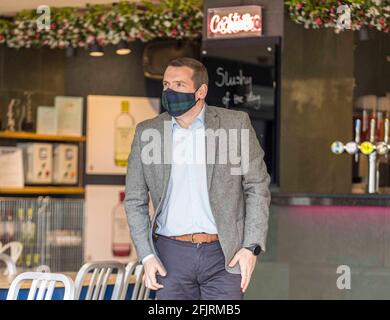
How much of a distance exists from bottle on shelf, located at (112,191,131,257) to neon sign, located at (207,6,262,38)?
11.2 ft

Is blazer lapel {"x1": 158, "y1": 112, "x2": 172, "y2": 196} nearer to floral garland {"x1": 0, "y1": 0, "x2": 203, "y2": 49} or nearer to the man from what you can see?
the man

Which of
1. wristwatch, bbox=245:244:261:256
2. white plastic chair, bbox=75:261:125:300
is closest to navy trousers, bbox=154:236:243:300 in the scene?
wristwatch, bbox=245:244:261:256

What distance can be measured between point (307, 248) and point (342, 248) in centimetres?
26

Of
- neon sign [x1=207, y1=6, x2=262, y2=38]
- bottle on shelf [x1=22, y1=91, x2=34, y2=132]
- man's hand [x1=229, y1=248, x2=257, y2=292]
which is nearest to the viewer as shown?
man's hand [x1=229, y1=248, x2=257, y2=292]

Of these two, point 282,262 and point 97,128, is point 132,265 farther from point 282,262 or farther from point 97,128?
point 97,128

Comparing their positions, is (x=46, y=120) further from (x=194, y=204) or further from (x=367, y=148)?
(x=194, y=204)

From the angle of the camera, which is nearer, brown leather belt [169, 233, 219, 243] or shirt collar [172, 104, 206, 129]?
brown leather belt [169, 233, 219, 243]

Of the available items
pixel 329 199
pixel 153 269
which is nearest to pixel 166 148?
pixel 153 269

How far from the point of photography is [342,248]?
18.9 ft

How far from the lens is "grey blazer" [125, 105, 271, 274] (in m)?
3.68

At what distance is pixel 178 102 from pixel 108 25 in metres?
4.59

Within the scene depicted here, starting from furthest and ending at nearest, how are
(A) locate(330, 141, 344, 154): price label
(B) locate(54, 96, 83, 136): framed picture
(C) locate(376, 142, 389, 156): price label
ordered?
(B) locate(54, 96, 83, 136): framed picture < (A) locate(330, 141, 344, 154): price label < (C) locate(376, 142, 389, 156): price label

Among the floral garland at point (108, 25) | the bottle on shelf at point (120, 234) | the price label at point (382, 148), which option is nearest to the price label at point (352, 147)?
the price label at point (382, 148)
